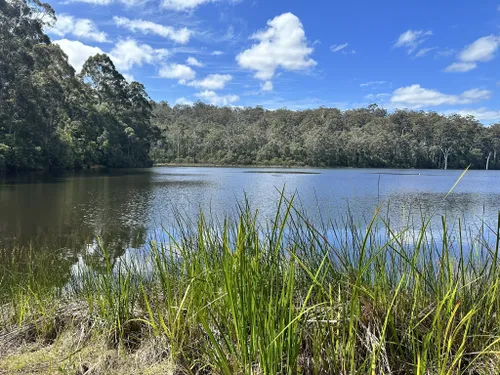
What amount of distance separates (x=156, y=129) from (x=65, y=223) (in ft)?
147

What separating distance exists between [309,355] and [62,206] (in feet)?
45.2

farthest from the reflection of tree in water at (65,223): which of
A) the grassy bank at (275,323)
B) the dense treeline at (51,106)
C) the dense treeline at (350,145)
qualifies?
the dense treeline at (350,145)

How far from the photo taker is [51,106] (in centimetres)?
3028

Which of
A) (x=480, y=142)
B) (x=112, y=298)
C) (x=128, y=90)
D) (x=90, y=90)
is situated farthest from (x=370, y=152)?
(x=112, y=298)

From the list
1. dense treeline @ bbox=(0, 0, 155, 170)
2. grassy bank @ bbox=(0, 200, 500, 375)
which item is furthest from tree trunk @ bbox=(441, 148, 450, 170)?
grassy bank @ bbox=(0, 200, 500, 375)

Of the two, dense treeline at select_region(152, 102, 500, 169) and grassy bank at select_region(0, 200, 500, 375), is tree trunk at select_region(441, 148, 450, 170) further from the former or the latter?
grassy bank at select_region(0, 200, 500, 375)

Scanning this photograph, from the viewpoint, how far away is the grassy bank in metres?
1.37

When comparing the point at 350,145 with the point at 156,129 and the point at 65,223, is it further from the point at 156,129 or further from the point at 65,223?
the point at 65,223

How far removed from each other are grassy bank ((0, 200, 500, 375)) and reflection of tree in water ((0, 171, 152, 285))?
118 inches

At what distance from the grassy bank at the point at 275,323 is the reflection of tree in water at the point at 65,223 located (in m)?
2.99

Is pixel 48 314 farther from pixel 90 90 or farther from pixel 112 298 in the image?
pixel 90 90

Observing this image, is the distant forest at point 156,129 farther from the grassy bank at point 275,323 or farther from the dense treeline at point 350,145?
the grassy bank at point 275,323

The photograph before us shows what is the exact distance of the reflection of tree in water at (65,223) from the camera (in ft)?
21.8

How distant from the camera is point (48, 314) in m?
2.38
